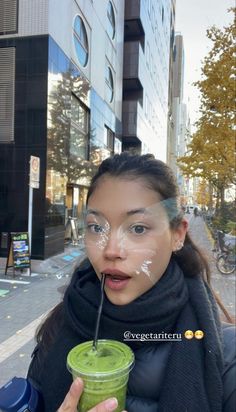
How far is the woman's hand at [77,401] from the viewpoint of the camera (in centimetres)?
88

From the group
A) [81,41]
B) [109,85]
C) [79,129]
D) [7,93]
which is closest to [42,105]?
[7,93]

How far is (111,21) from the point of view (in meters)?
18.0

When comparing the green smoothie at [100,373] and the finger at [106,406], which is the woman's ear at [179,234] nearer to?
the green smoothie at [100,373]

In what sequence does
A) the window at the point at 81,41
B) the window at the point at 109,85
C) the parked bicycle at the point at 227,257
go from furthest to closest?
the window at the point at 109,85 < the window at the point at 81,41 < the parked bicycle at the point at 227,257

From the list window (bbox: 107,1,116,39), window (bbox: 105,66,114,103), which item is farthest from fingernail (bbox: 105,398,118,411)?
window (bbox: 107,1,116,39)

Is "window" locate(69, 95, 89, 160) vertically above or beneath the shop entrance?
above

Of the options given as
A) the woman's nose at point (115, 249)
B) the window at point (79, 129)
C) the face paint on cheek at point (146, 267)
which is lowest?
the face paint on cheek at point (146, 267)

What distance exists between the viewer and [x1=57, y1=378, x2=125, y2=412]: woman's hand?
883 mm

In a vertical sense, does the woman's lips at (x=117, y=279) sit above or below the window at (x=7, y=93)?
below

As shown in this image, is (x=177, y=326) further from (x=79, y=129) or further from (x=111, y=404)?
(x=79, y=129)

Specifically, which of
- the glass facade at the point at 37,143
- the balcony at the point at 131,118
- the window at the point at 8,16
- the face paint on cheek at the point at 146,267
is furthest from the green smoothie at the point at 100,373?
the balcony at the point at 131,118

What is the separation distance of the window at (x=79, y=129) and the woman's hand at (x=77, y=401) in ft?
39.3

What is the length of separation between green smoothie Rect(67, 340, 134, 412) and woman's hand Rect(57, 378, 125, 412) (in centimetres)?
2

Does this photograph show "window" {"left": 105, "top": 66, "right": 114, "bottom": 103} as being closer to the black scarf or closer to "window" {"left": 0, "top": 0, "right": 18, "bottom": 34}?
"window" {"left": 0, "top": 0, "right": 18, "bottom": 34}
